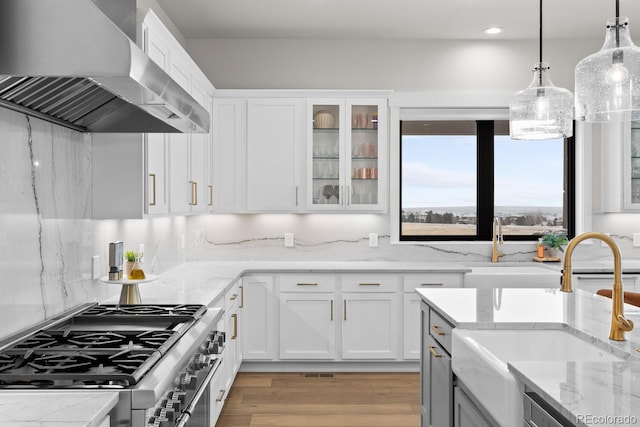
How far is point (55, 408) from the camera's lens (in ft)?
4.24

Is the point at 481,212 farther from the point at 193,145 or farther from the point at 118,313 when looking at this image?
the point at 118,313

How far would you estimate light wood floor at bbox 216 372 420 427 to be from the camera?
3400mm

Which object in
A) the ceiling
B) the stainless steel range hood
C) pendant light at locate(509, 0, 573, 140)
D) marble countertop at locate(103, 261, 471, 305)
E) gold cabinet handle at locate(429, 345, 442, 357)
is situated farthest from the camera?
the ceiling

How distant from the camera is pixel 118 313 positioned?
94.5 inches

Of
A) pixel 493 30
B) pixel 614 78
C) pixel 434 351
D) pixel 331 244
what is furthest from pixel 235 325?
pixel 493 30

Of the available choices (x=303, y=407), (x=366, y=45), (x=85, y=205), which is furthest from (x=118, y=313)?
(x=366, y=45)

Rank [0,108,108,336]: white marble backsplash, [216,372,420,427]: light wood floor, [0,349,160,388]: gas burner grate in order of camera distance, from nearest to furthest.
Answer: [0,349,160,388]: gas burner grate, [0,108,108,336]: white marble backsplash, [216,372,420,427]: light wood floor

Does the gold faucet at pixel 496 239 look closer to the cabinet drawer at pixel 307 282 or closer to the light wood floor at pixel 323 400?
the light wood floor at pixel 323 400

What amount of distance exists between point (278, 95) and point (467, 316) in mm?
2845

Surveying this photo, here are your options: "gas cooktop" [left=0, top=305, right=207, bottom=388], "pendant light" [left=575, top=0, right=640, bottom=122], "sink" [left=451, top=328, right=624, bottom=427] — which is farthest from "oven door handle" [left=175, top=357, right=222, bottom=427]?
"pendant light" [left=575, top=0, right=640, bottom=122]

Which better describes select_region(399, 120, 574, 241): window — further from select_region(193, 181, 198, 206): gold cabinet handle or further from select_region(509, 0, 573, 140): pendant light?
select_region(509, 0, 573, 140): pendant light

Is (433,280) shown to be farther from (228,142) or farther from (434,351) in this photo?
(228,142)

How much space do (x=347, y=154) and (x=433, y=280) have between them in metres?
1.25

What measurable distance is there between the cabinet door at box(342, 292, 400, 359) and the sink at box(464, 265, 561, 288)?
63 centimetres
